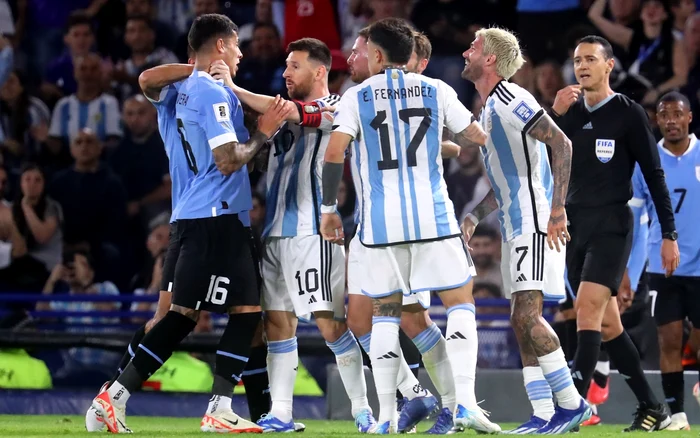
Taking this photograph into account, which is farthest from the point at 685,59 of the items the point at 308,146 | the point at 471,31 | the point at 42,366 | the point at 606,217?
the point at 42,366

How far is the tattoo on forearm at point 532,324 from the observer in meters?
6.29

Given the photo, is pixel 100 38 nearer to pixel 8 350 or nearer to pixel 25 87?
pixel 25 87

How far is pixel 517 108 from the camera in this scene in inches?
251

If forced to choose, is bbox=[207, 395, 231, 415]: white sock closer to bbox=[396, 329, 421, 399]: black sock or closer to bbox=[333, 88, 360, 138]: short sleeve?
bbox=[396, 329, 421, 399]: black sock

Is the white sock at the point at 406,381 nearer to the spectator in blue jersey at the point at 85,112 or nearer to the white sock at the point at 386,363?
the white sock at the point at 386,363

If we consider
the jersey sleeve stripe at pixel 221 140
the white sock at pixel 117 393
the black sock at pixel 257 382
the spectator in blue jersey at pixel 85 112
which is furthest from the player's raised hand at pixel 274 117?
the spectator in blue jersey at pixel 85 112

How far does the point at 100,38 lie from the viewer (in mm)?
13734

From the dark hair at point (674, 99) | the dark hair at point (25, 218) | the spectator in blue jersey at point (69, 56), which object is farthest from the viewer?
the spectator in blue jersey at point (69, 56)

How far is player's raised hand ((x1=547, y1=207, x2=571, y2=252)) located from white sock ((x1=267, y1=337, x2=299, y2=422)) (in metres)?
1.64

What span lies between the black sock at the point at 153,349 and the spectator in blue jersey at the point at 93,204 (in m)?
5.94

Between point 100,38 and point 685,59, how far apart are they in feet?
21.6

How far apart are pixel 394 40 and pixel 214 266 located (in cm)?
154

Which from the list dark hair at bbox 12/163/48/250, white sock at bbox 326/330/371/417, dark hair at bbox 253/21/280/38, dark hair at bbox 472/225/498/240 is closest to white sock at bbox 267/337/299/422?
white sock at bbox 326/330/371/417

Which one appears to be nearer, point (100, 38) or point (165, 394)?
point (165, 394)
